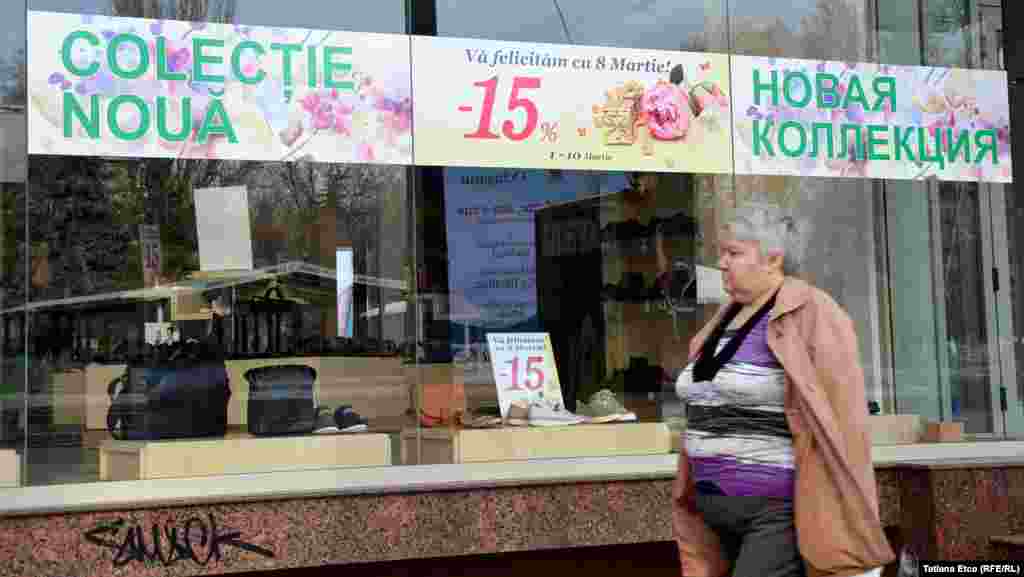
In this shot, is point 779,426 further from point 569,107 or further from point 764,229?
point 569,107

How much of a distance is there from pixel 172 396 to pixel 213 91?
1501mm

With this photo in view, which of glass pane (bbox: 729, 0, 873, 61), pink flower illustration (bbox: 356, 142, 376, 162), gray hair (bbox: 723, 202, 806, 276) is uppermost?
glass pane (bbox: 729, 0, 873, 61)

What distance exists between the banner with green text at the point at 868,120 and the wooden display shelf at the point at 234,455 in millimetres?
2702

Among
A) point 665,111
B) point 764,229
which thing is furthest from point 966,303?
point 764,229

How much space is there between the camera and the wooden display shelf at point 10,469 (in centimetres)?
702

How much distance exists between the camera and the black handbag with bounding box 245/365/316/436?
7648 millimetres

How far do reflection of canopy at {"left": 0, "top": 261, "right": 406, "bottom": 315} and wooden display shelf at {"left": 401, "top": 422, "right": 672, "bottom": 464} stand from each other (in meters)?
0.80

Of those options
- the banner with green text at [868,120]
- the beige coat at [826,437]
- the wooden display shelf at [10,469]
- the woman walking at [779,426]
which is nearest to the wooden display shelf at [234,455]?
the wooden display shelf at [10,469]

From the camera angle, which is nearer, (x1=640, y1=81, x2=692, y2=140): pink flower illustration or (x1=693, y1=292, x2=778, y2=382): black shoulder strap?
(x1=693, y1=292, x2=778, y2=382): black shoulder strap

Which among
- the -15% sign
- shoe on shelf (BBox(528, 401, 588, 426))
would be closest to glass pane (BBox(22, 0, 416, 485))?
the -15% sign

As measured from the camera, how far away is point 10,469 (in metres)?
7.05

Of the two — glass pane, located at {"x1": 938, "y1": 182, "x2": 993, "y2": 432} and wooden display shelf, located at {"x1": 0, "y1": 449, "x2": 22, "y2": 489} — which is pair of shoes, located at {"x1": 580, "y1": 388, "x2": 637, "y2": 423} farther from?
wooden display shelf, located at {"x1": 0, "y1": 449, "x2": 22, "y2": 489}

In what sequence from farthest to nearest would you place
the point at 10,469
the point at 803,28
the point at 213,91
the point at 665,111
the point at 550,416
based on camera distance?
the point at 803,28
the point at 665,111
the point at 550,416
the point at 213,91
the point at 10,469

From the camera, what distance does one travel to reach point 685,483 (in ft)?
16.4
